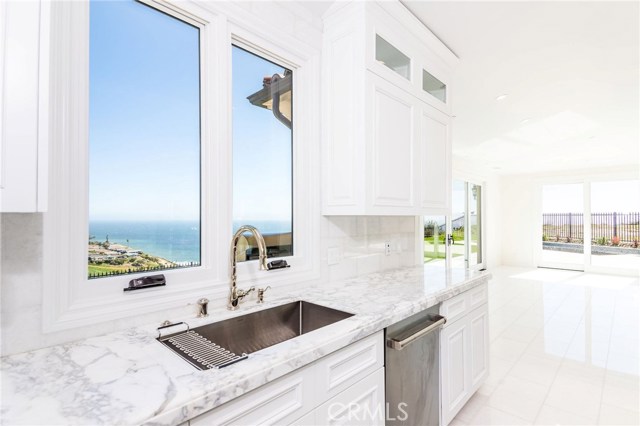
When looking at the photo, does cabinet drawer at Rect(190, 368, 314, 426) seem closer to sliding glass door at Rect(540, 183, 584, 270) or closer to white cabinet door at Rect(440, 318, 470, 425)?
white cabinet door at Rect(440, 318, 470, 425)

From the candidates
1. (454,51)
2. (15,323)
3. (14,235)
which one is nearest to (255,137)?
A: (14,235)

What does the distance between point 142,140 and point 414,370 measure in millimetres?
1686

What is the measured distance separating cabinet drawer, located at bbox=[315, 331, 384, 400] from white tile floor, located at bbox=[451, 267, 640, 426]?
4.23 feet

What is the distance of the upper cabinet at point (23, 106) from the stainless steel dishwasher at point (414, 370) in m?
1.35

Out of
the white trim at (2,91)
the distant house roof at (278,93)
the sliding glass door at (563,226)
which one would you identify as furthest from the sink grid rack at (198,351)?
the sliding glass door at (563,226)

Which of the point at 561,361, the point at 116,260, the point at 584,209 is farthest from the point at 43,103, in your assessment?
the point at 584,209

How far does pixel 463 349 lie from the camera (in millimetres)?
2062

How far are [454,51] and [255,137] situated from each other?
1731mm

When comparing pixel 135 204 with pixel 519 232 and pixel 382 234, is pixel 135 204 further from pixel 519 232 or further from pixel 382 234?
pixel 519 232

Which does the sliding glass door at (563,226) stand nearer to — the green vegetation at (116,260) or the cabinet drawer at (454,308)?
the cabinet drawer at (454,308)

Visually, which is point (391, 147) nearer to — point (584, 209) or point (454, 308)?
point (454, 308)

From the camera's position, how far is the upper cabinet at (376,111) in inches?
73.2

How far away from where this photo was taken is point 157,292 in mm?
1342

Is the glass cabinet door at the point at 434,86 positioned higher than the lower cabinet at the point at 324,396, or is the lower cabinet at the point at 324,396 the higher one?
the glass cabinet door at the point at 434,86
